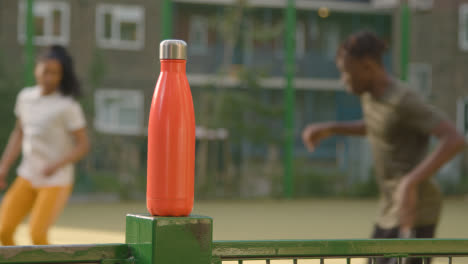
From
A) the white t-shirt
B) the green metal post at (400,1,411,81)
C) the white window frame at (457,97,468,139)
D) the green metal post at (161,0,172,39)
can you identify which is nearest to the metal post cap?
the white t-shirt

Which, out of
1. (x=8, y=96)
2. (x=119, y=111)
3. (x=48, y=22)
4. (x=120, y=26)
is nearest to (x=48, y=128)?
(x=8, y=96)

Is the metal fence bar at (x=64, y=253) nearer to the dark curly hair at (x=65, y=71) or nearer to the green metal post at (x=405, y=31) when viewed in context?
the dark curly hair at (x=65, y=71)

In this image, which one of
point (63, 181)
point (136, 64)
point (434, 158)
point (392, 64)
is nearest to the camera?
point (434, 158)

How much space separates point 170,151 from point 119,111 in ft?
40.6

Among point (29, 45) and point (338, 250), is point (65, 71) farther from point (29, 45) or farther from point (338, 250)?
point (29, 45)

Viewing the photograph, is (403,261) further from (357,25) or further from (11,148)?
(357,25)

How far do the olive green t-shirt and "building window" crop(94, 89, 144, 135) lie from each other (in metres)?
10.1

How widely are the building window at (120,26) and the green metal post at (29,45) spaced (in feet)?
3.85

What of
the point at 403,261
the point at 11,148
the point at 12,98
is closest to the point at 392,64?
the point at 12,98

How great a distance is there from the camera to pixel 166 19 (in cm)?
1423

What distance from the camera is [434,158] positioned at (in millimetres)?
3711

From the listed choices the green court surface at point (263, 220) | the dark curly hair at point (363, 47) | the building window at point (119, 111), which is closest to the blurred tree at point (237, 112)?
the green court surface at point (263, 220)

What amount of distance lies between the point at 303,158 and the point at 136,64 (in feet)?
10.9

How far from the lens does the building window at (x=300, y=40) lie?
15.2 meters
